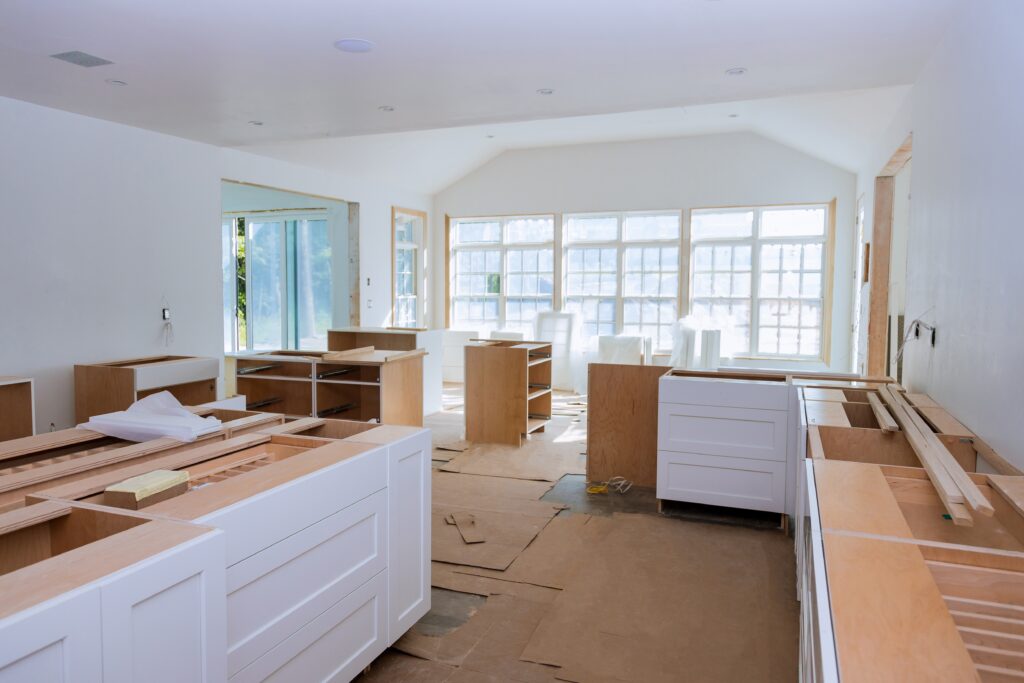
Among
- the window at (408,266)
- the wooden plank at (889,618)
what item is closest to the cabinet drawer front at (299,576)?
the wooden plank at (889,618)

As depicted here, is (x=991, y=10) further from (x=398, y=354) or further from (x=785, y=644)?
(x=398, y=354)

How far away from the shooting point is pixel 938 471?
6.13ft

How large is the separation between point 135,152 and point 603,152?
19.2ft

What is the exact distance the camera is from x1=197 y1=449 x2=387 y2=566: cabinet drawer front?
1.73m

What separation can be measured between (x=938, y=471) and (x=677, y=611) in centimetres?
152

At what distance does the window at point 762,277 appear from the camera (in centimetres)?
853

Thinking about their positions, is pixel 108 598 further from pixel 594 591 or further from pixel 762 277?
pixel 762 277

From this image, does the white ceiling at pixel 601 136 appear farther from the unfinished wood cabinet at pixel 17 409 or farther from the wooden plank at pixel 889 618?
the wooden plank at pixel 889 618

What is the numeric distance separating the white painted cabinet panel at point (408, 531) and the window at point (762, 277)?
6.86m

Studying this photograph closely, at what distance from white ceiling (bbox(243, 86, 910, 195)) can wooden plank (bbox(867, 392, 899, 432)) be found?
2520mm

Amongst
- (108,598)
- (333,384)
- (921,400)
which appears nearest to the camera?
(108,598)

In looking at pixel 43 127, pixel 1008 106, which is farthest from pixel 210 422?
pixel 43 127

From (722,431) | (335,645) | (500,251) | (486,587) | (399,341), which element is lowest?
(486,587)

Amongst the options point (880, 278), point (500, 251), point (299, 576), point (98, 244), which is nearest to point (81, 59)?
point (98, 244)
